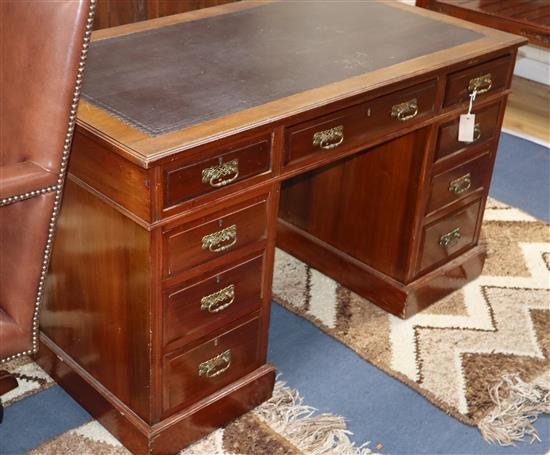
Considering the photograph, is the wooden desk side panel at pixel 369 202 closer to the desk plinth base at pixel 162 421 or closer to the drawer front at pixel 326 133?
the drawer front at pixel 326 133

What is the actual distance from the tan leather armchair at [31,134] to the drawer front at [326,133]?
524 mm

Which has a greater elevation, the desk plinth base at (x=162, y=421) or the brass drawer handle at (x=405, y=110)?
the brass drawer handle at (x=405, y=110)

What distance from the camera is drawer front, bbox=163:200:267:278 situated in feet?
5.93

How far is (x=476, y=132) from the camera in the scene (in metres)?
2.50

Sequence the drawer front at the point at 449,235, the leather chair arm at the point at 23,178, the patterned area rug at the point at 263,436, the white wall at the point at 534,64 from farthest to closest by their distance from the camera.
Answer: the white wall at the point at 534,64, the drawer front at the point at 449,235, the patterned area rug at the point at 263,436, the leather chair arm at the point at 23,178

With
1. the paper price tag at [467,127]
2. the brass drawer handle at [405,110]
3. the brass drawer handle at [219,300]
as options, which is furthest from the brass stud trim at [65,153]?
the paper price tag at [467,127]

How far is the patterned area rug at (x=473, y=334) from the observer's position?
7.48 ft

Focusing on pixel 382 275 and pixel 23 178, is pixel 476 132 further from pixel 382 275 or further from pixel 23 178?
pixel 23 178

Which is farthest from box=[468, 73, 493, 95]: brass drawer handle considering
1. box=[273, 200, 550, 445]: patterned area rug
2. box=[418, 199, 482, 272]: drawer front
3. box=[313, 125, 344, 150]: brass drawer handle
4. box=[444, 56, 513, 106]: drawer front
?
box=[273, 200, 550, 445]: patterned area rug

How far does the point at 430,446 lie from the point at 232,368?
0.52m

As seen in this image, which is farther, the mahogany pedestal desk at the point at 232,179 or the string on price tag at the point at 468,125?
the string on price tag at the point at 468,125

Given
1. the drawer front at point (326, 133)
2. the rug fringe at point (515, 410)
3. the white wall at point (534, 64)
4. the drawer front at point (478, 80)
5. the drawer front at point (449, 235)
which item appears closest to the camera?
the drawer front at point (326, 133)

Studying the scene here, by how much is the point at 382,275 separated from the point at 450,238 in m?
0.24

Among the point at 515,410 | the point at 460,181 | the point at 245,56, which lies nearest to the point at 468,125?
the point at 460,181
